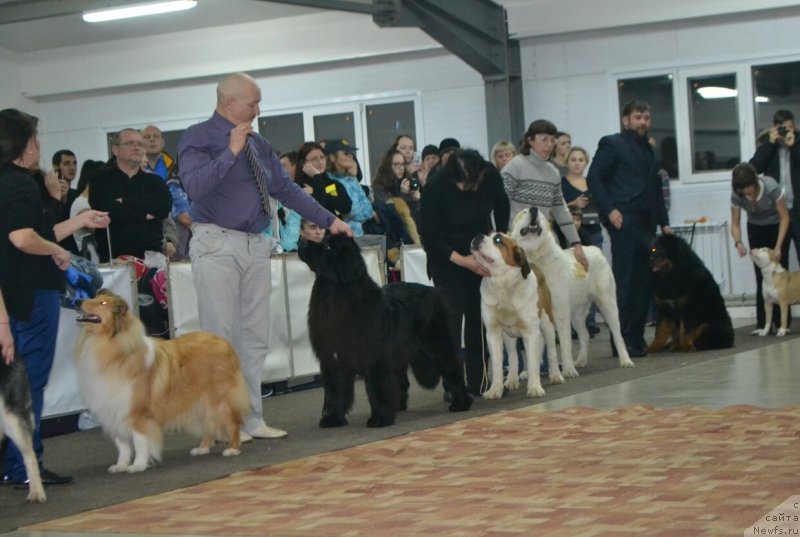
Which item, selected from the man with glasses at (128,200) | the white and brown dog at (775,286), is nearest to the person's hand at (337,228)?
the man with glasses at (128,200)

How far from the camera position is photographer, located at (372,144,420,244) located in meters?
10.3

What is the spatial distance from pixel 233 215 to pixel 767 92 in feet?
28.7

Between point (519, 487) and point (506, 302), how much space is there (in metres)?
2.88

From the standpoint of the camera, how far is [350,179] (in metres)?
9.31

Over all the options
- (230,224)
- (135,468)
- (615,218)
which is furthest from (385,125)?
(135,468)

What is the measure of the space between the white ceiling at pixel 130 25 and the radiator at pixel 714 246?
5313mm

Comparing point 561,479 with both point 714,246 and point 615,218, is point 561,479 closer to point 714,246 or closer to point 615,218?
point 615,218

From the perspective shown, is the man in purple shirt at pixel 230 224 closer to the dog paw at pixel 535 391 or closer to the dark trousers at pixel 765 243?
the dog paw at pixel 535 391

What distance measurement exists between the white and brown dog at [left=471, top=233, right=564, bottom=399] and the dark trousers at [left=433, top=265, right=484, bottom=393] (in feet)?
0.44

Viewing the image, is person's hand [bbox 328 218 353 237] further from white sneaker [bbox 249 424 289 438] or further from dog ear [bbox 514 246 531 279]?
dog ear [bbox 514 246 531 279]

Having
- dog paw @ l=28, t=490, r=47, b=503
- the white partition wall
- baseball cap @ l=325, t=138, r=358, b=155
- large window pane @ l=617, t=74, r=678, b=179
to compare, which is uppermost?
large window pane @ l=617, t=74, r=678, b=179

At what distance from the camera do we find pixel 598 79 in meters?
13.7

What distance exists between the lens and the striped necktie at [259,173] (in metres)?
5.96

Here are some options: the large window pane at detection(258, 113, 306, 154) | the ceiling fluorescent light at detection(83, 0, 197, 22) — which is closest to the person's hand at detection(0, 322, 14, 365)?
the ceiling fluorescent light at detection(83, 0, 197, 22)
